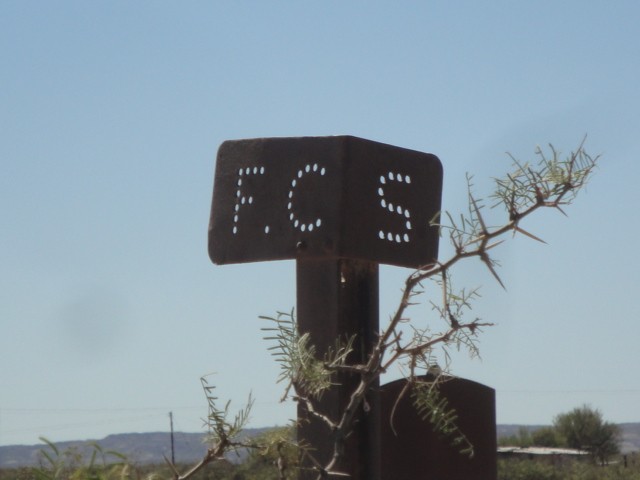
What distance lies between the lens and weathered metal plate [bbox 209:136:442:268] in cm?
286

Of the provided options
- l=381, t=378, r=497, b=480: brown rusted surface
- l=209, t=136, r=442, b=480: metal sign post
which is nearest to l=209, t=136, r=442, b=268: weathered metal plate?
l=209, t=136, r=442, b=480: metal sign post

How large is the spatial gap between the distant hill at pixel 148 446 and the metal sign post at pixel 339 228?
456mm

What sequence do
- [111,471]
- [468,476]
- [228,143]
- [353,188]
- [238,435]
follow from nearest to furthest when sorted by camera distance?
[111,471] < [238,435] < [353,188] < [228,143] < [468,476]

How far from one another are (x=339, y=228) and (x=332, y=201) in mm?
76

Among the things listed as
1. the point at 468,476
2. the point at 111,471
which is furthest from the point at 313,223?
the point at 111,471

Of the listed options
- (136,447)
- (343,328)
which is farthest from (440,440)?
(136,447)

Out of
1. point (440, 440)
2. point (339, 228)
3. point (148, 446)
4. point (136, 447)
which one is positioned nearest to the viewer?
point (136, 447)

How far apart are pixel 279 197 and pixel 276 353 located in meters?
1.51

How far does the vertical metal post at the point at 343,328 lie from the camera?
115 inches

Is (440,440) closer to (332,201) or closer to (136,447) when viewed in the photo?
(332,201)

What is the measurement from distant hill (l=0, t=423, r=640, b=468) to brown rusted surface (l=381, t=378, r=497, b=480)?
1.98ft

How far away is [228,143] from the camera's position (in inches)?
127

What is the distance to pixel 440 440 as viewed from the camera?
3434mm

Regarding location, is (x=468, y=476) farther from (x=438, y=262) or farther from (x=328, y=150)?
(x=438, y=262)
